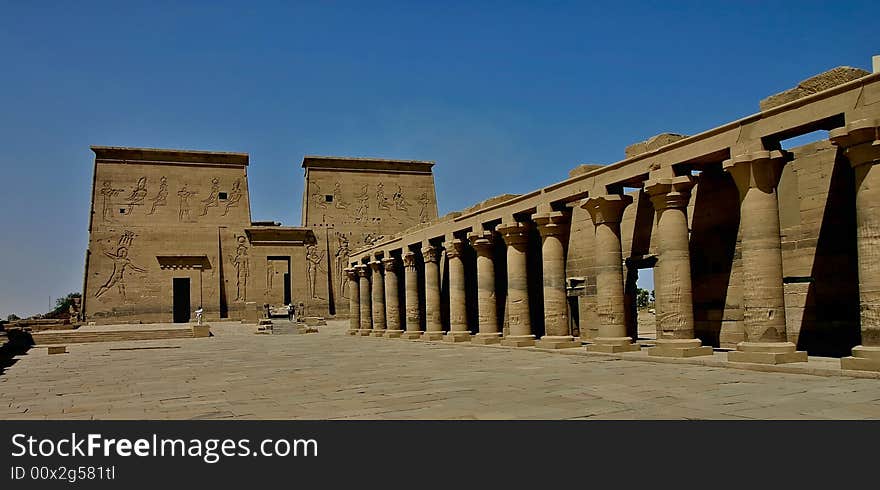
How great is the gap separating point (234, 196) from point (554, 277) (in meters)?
30.9

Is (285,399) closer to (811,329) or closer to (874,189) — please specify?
(874,189)

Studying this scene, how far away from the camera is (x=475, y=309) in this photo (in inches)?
861

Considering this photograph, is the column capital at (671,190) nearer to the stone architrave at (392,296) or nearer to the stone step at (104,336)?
the stone architrave at (392,296)

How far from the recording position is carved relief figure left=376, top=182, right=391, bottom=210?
4428cm

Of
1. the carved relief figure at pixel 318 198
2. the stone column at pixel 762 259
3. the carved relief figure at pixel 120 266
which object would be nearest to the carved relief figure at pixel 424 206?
the carved relief figure at pixel 318 198

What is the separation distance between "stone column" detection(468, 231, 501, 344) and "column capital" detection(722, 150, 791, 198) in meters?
8.44

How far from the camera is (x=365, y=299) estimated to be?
28.3m

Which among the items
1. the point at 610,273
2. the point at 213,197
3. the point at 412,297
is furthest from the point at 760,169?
the point at 213,197

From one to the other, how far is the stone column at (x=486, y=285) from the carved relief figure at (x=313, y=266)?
2355 centimetres

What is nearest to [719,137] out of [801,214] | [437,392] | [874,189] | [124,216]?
[801,214]

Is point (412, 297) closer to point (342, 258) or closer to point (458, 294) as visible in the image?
point (458, 294)

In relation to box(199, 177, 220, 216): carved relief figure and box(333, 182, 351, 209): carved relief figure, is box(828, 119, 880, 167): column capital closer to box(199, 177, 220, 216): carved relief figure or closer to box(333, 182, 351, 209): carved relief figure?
box(333, 182, 351, 209): carved relief figure
